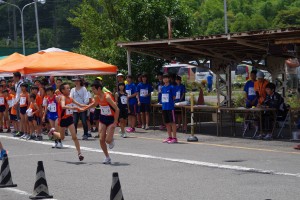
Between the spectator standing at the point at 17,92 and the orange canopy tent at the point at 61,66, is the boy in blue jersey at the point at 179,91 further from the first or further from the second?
the spectator standing at the point at 17,92

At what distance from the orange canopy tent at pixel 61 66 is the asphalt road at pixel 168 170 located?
345 cm

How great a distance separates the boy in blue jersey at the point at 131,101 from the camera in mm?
21891

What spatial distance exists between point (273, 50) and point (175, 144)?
157 inches

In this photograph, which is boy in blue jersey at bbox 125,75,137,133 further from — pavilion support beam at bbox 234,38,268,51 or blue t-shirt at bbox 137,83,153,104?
pavilion support beam at bbox 234,38,268,51

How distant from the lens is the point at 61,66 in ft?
71.9

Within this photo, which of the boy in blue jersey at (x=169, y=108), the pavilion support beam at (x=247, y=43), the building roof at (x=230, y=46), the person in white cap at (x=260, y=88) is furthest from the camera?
the person in white cap at (x=260, y=88)

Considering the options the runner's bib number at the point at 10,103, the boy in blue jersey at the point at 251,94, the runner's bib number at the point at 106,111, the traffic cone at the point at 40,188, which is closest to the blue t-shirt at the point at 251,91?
the boy in blue jersey at the point at 251,94

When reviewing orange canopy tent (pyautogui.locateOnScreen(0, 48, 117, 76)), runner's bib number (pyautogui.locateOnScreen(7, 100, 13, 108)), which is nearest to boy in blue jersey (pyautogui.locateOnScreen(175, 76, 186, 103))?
orange canopy tent (pyautogui.locateOnScreen(0, 48, 117, 76))

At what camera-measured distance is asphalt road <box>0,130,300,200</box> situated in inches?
416

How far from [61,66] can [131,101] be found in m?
2.64

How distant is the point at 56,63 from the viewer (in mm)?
22078

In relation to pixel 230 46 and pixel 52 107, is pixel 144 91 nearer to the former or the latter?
pixel 230 46

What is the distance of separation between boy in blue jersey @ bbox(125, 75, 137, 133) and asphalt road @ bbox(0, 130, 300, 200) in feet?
9.11

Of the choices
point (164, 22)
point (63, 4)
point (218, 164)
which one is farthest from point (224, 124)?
point (63, 4)
